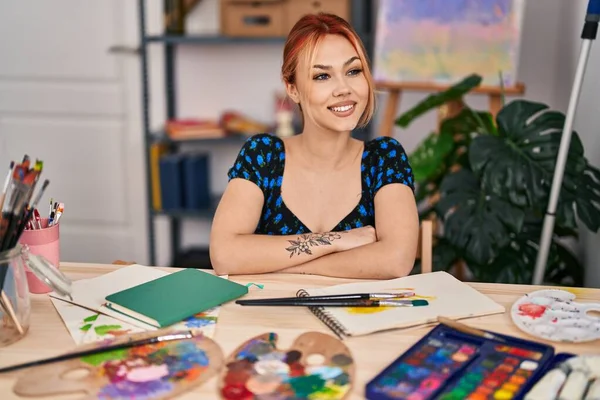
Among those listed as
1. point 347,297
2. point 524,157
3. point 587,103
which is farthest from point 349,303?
point 587,103

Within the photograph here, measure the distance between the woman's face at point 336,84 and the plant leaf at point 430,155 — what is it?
2.79 feet

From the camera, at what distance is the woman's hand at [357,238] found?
159 centimetres

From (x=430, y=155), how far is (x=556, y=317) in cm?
129

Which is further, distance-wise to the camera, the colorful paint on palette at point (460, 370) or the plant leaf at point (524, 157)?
the plant leaf at point (524, 157)

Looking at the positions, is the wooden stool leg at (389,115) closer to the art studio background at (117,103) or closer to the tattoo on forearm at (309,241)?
the art studio background at (117,103)

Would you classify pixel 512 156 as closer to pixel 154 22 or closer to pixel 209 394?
pixel 209 394

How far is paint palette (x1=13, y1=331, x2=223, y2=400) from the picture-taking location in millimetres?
988

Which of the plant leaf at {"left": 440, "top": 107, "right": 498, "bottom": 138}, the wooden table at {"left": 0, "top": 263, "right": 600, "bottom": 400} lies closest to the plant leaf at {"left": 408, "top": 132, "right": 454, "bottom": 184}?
the plant leaf at {"left": 440, "top": 107, "right": 498, "bottom": 138}

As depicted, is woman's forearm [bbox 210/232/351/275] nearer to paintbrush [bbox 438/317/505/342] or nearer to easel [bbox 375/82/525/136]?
paintbrush [bbox 438/317/505/342]

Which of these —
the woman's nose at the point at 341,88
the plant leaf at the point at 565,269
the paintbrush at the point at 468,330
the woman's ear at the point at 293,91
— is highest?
the woman's nose at the point at 341,88

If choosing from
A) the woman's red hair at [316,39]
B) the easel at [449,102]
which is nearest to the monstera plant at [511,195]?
the easel at [449,102]

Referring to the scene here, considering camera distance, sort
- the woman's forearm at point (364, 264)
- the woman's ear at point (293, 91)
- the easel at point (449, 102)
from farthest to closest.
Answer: the easel at point (449, 102) → the woman's ear at point (293, 91) → the woman's forearm at point (364, 264)

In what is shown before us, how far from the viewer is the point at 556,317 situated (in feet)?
3.96

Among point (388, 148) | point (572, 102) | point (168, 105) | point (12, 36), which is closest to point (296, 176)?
point (388, 148)
